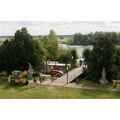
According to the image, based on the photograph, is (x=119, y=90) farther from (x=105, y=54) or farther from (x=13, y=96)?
(x=13, y=96)

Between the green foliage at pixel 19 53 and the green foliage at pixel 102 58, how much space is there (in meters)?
10.2

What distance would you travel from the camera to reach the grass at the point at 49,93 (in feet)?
66.4

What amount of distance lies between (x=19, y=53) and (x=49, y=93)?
37.7ft

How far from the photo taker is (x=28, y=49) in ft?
103

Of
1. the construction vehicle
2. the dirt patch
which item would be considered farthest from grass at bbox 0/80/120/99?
the construction vehicle

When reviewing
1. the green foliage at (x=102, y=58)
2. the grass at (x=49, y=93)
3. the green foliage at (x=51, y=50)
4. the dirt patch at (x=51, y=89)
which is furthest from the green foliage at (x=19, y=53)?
the green foliage at (x=102, y=58)

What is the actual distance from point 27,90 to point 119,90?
11.1 m

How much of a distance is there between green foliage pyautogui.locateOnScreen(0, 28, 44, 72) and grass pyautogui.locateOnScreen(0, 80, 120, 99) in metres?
6.81

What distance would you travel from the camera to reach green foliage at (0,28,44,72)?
30.5 meters

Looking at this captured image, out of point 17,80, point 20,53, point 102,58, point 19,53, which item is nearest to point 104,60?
point 102,58

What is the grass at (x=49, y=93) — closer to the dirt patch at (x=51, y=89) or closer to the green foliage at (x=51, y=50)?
the dirt patch at (x=51, y=89)

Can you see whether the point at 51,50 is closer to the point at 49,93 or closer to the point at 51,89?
the point at 51,89

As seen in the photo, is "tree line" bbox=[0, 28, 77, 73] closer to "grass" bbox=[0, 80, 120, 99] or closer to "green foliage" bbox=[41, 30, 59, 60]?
"green foliage" bbox=[41, 30, 59, 60]

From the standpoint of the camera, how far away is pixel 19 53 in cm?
3047
